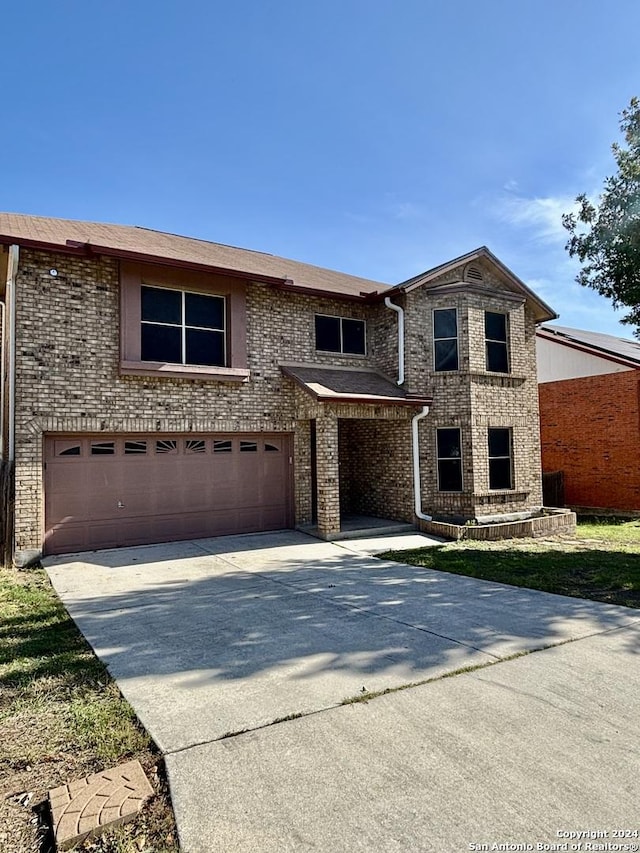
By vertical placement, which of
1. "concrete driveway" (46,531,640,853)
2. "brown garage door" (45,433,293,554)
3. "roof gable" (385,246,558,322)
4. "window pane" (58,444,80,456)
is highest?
"roof gable" (385,246,558,322)

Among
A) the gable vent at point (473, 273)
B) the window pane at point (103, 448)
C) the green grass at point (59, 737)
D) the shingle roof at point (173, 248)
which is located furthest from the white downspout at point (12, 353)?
the gable vent at point (473, 273)

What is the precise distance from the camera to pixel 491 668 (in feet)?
14.9

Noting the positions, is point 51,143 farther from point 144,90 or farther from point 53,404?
point 53,404

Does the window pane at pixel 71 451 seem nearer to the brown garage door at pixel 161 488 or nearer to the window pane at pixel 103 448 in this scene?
the brown garage door at pixel 161 488

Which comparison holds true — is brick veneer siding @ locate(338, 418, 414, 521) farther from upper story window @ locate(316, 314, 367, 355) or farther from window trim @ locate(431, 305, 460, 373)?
upper story window @ locate(316, 314, 367, 355)

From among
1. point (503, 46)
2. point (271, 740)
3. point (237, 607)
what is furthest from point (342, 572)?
point (503, 46)

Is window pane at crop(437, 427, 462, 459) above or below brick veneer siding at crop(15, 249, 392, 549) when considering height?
below

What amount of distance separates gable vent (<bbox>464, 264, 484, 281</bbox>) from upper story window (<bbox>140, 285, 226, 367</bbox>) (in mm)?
6701

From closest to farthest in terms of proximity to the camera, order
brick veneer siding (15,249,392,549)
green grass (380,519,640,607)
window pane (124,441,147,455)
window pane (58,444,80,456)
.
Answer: green grass (380,519,640,607) < brick veneer siding (15,249,392,549) < window pane (58,444,80,456) < window pane (124,441,147,455)

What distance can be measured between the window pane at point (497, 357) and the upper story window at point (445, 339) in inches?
44.3

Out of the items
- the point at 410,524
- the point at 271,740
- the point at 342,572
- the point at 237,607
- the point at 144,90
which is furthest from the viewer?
the point at 410,524

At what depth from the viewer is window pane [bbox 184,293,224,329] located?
37.8ft

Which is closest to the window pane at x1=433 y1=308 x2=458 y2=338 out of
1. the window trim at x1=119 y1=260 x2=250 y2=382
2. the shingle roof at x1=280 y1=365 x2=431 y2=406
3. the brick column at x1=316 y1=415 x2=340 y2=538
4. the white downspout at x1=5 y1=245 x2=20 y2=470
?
the shingle roof at x1=280 y1=365 x2=431 y2=406

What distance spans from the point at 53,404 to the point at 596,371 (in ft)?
59.2
